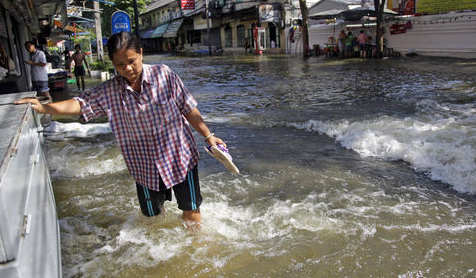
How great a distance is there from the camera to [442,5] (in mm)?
18453

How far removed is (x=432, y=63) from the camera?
1599cm

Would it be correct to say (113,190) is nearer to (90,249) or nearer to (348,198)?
(90,249)

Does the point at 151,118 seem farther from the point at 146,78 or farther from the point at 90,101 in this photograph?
the point at 90,101

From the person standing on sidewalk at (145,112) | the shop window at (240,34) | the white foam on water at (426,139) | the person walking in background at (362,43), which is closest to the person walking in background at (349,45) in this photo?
the person walking in background at (362,43)

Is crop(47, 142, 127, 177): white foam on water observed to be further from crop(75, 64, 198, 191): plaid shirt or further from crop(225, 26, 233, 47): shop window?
crop(225, 26, 233, 47): shop window

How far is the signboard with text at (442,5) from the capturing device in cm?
1712

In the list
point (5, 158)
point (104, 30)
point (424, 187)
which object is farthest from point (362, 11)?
point (104, 30)

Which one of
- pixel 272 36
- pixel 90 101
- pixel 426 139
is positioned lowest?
Result: pixel 426 139

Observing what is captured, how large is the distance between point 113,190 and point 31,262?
3149mm

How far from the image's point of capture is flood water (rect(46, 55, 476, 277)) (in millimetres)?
2951

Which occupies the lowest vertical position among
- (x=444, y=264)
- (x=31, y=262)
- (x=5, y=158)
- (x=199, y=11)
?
(x=444, y=264)

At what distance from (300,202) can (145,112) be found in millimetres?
2014

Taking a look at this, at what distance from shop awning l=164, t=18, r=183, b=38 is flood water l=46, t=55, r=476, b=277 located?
42572 millimetres

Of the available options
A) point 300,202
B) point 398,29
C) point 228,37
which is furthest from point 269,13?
point 300,202
